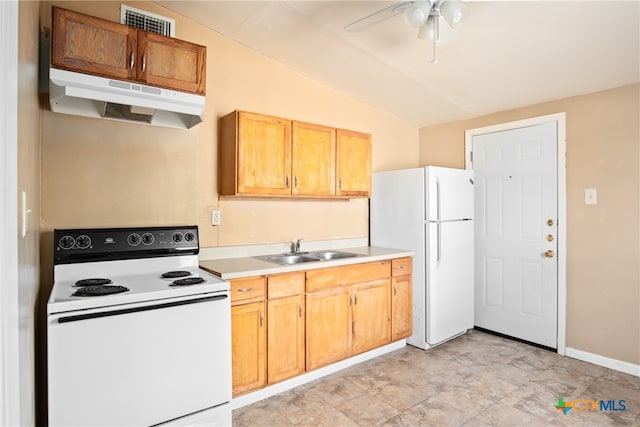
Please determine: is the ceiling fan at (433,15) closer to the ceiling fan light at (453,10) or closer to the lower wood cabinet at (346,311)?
the ceiling fan light at (453,10)

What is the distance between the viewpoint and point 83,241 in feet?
7.34

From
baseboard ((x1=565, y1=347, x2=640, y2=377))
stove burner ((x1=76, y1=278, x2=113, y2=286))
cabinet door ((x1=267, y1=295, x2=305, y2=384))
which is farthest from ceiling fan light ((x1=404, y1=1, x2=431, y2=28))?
baseboard ((x1=565, y1=347, x2=640, y2=377))

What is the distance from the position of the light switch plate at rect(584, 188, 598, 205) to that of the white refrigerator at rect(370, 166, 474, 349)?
3.08 ft

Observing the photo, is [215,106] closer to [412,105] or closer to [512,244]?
[412,105]

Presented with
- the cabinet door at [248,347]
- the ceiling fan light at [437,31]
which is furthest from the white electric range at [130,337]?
the ceiling fan light at [437,31]

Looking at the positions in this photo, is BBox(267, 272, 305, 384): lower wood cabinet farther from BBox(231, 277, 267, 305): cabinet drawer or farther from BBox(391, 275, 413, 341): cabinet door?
BBox(391, 275, 413, 341): cabinet door

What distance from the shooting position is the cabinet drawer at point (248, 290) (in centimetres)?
237

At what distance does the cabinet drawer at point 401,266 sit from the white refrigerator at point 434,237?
7cm

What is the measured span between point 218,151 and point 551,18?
2.44 m

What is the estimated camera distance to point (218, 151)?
9.64 ft

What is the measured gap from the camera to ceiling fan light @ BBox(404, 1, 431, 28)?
2.04m

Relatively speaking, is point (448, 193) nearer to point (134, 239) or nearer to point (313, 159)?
point (313, 159)

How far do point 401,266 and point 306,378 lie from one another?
4.16 feet

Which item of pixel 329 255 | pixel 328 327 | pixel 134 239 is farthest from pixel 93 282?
pixel 329 255
